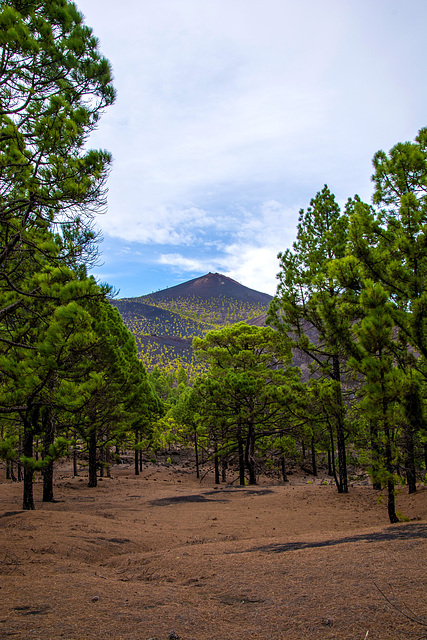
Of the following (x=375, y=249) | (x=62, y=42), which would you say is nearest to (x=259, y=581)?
(x=62, y=42)

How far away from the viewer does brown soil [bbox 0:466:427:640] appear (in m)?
2.79

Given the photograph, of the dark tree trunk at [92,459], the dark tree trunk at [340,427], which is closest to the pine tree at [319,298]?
the dark tree trunk at [340,427]

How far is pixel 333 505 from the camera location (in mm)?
11469

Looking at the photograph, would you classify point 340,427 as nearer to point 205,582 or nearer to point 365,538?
point 365,538

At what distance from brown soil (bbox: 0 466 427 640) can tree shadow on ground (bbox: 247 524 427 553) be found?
21 mm

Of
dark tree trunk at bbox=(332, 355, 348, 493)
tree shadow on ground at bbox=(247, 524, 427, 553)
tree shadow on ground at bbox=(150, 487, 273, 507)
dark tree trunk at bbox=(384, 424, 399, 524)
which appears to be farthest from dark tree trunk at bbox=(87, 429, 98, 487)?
dark tree trunk at bbox=(384, 424, 399, 524)

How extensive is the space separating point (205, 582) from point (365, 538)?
2.91 m

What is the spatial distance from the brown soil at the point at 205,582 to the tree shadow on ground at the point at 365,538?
0.02 meters

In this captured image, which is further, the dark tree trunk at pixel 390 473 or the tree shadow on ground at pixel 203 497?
the tree shadow on ground at pixel 203 497

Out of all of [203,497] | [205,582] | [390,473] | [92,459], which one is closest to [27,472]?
[205,582]

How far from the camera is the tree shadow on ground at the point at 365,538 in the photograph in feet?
17.5

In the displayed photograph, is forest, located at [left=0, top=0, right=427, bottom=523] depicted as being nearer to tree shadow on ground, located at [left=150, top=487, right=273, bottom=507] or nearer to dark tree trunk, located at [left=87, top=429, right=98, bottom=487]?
dark tree trunk, located at [left=87, top=429, right=98, bottom=487]

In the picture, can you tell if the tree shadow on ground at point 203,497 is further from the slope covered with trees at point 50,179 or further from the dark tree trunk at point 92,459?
the slope covered with trees at point 50,179

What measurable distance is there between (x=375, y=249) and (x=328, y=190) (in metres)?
6.75
